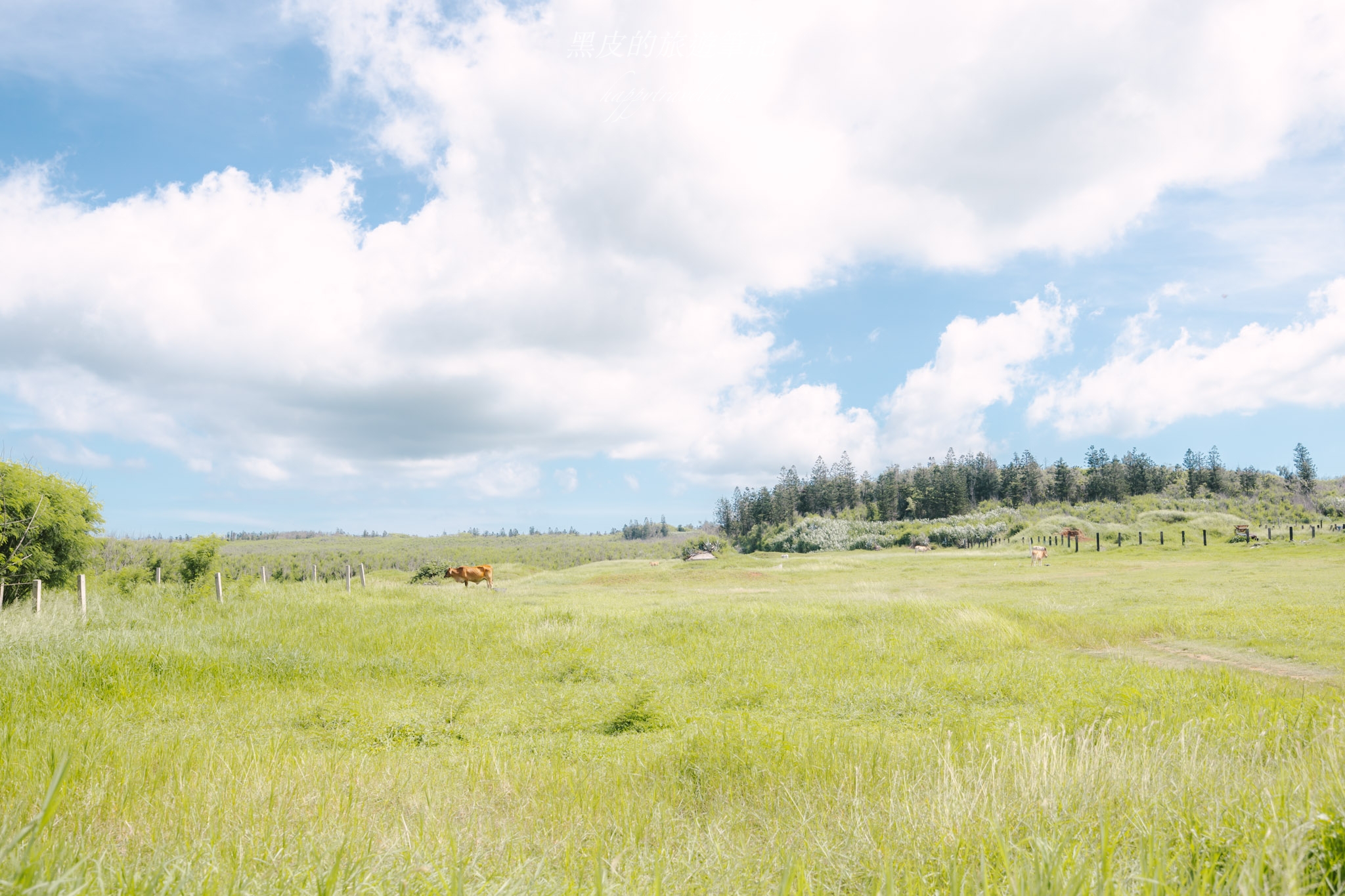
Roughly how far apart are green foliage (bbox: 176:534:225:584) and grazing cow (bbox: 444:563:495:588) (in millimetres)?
11204

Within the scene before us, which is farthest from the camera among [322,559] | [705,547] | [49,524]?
[322,559]

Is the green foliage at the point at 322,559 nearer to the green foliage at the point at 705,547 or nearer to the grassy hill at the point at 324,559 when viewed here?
the grassy hill at the point at 324,559

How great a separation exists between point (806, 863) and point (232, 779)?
4095 mm

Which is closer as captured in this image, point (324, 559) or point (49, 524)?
point (49, 524)

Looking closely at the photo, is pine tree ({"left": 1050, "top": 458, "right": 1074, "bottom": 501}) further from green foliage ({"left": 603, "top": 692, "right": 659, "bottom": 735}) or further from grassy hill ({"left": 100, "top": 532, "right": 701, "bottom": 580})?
green foliage ({"left": 603, "top": 692, "right": 659, "bottom": 735})

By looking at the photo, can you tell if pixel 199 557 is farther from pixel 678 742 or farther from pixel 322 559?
pixel 322 559

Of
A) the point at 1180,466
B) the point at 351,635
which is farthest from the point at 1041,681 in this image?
the point at 1180,466

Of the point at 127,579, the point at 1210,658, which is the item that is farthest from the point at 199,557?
the point at 1210,658

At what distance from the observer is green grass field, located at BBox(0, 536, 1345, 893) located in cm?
256

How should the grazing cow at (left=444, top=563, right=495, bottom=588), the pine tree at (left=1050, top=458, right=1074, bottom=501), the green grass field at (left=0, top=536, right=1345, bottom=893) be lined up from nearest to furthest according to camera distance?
the green grass field at (left=0, top=536, right=1345, bottom=893)
the grazing cow at (left=444, top=563, right=495, bottom=588)
the pine tree at (left=1050, top=458, right=1074, bottom=501)

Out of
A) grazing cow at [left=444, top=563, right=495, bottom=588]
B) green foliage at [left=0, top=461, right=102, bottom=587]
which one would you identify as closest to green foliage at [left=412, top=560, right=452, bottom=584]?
grazing cow at [left=444, top=563, right=495, bottom=588]

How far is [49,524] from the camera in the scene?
79.5 ft

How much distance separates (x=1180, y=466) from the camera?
116 meters

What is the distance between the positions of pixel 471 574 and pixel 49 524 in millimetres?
17263
